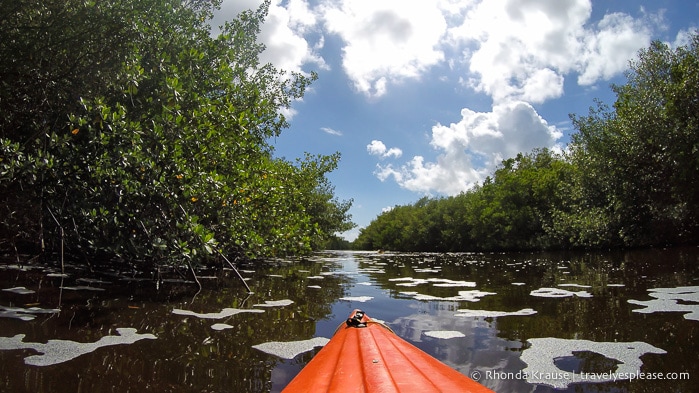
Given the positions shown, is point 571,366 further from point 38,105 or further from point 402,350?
point 38,105

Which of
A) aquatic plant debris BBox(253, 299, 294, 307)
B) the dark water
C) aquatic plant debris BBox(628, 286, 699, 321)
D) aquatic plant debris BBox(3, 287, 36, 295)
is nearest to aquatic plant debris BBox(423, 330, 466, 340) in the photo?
the dark water

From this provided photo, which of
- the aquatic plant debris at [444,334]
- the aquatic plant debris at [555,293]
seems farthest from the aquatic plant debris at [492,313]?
the aquatic plant debris at [555,293]

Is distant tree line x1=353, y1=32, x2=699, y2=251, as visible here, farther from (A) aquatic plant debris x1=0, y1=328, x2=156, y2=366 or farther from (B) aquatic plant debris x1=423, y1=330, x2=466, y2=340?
(A) aquatic plant debris x1=0, y1=328, x2=156, y2=366

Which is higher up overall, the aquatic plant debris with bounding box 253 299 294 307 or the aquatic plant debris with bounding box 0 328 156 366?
the aquatic plant debris with bounding box 0 328 156 366

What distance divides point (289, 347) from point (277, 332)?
0.63 m

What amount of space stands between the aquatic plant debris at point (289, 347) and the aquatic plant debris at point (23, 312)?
320 centimetres

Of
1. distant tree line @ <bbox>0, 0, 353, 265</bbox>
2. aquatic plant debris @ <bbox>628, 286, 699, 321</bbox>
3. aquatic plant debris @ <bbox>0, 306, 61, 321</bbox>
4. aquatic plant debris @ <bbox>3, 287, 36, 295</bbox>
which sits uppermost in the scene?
distant tree line @ <bbox>0, 0, 353, 265</bbox>

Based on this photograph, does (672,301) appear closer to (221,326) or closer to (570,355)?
(570,355)

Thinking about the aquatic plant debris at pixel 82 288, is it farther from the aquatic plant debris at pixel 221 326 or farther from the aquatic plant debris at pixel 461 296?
the aquatic plant debris at pixel 461 296

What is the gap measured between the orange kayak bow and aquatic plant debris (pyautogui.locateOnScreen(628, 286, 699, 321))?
451cm

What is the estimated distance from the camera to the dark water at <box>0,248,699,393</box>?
3.00 meters

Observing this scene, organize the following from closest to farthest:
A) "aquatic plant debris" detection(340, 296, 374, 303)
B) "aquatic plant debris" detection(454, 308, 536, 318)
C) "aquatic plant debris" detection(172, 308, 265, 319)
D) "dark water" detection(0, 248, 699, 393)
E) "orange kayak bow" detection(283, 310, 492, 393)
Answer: "orange kayak bow" detection(283, 310, 492, 393) → "dark water" detection(0, 248, 699, 393) → "aquatic plant debris" detection(172, 308, 265, 319) → "aquatic plant debris" detection(454, 308, 536, 318) → "aquatic plant debris" detection(340, 296, 374, 303)

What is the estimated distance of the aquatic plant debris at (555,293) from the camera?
23.4 ft

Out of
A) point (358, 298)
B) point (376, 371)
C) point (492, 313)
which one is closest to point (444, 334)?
point (492, 313)
